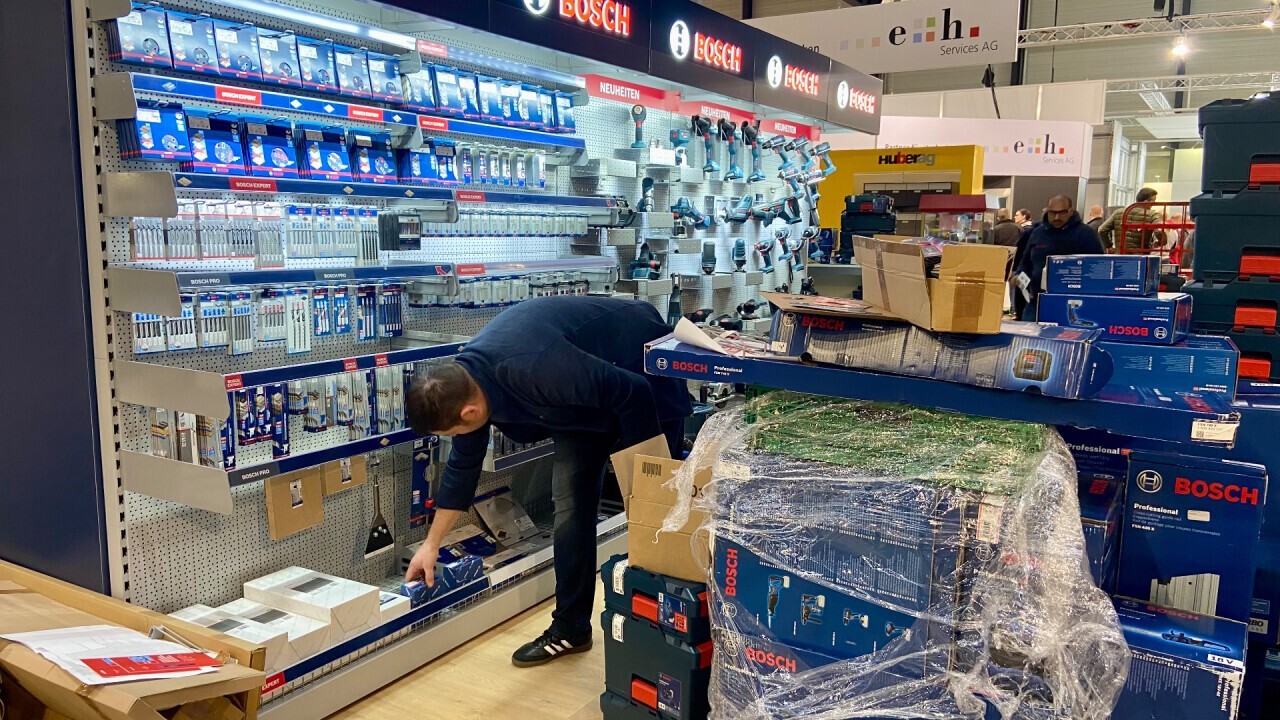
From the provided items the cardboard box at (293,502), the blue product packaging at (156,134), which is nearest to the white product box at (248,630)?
the cardboard box at (293,502)

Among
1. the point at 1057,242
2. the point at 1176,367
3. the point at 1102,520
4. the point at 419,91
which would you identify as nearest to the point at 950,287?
the point at 1102,520

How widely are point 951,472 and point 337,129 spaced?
276 cm

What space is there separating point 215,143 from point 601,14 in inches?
78.8

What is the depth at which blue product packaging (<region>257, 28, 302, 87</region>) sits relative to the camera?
10.6 feet

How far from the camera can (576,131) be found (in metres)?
4.98

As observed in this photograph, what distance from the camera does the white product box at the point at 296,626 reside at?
9.92ft

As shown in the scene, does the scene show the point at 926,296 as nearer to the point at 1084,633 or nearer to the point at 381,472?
the point at 1084,633

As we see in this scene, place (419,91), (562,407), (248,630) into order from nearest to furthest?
(248,630) < (562,407) < (419,91)

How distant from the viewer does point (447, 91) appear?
394cm

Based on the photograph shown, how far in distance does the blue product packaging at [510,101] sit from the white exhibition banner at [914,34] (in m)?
4.20

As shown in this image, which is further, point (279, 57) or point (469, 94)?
point (469, 94)

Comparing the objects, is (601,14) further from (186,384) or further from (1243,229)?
(1243,229)

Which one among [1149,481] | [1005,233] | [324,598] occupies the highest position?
[1005,233]

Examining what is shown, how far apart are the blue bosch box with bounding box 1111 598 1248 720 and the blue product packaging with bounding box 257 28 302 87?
10.3 feet
